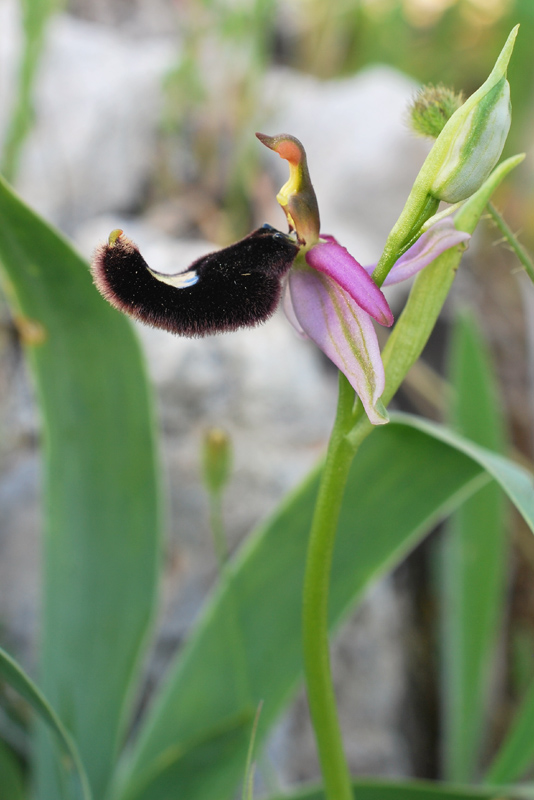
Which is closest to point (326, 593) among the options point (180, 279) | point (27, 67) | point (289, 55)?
point (180, 279)

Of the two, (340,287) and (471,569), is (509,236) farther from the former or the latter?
(471,569)

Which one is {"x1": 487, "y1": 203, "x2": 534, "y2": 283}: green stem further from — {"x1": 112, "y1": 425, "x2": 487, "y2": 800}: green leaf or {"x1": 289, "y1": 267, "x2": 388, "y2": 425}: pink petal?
{"x1": 112, "y1": 425, "x2": 487, "y2": 800}: green leaf

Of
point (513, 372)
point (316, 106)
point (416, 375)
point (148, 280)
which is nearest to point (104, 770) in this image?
point (148, 280)

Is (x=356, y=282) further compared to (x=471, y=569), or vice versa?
(x=471, y=569)

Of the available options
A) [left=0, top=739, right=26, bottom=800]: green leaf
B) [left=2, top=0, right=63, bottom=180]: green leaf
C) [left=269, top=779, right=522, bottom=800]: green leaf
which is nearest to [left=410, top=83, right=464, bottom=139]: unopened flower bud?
[left=269, top=779, right=522, bottom=800]: green leaf

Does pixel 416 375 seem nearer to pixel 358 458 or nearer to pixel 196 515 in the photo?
pixel 196 515
